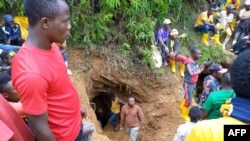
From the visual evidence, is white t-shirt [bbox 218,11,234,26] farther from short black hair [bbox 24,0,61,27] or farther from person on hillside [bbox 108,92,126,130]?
short black hair [bbox 24,0,61,27]

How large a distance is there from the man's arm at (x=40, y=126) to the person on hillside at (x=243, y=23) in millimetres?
9528

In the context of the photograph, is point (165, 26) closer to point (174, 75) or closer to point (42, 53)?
point (174, 75)

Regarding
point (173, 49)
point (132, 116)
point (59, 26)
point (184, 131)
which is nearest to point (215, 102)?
point (184, 131)

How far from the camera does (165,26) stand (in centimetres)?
898

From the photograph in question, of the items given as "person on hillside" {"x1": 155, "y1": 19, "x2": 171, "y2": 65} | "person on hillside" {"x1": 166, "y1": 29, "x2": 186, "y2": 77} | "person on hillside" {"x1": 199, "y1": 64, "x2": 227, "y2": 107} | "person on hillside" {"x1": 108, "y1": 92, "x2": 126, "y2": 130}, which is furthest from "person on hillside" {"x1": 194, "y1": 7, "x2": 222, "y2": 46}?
"person on hillside" {"x1": 199, "y1": 64, "x2": 227, "y2": 107}

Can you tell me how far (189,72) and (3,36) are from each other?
3.64 meters

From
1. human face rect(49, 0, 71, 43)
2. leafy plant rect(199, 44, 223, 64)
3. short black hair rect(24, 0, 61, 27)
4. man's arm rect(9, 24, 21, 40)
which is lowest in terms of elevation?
leafy plant rect(199, 44, 223, 64)

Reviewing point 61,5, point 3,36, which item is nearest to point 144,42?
point 3,36

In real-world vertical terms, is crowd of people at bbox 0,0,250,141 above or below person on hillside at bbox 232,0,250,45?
above

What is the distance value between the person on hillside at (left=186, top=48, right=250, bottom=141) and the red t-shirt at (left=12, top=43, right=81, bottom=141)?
0.78m

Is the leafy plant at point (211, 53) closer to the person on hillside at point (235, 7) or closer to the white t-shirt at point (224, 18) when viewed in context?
the white t-shirt at point (224, 18)

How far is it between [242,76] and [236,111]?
133 millimetres

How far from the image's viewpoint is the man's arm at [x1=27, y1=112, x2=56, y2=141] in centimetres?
194

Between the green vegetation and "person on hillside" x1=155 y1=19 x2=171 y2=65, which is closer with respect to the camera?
the green vegetation
